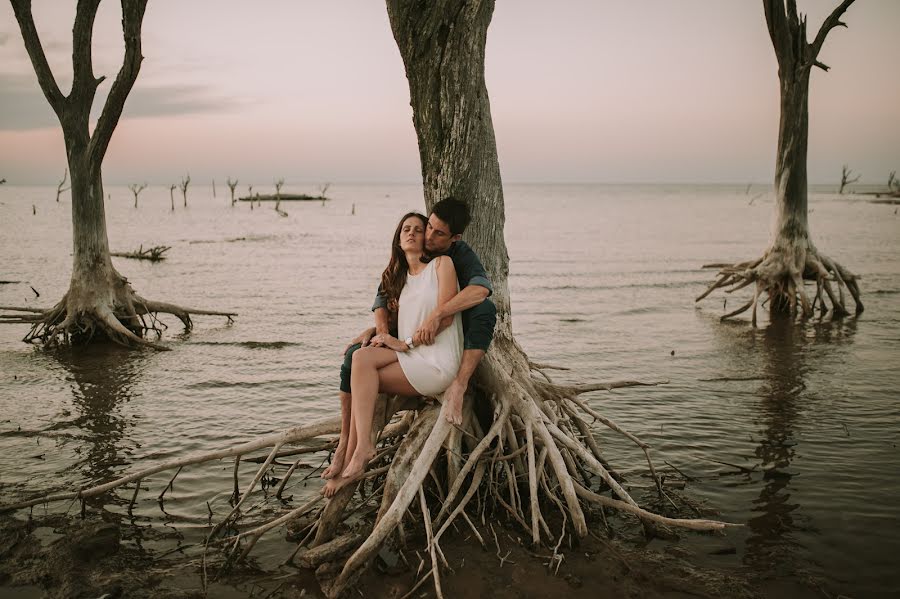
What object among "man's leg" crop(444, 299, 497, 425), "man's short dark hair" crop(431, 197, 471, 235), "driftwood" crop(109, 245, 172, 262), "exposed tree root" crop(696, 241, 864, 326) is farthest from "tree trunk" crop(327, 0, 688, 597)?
"driftwood" crop(109, 245, 172, 262)

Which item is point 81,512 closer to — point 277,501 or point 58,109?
point 277,501

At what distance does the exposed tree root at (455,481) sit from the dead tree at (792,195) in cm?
958

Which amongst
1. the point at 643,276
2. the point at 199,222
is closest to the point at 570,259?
the point at 643,276

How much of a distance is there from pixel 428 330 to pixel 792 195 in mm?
11672

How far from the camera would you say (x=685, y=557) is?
468 centimetres

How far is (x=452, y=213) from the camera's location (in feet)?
15.9

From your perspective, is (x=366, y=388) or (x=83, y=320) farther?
(x=83, y=320)

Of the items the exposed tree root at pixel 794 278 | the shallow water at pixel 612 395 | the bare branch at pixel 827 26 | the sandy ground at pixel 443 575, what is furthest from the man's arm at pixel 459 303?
the bare branch at pixel 827 26

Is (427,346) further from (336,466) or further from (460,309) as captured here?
(336,466)

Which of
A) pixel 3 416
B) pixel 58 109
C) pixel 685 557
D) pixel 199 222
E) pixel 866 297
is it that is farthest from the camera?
pixel 199 222

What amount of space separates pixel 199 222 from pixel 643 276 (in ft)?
126

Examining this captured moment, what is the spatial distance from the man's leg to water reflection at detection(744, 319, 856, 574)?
2.28 metres

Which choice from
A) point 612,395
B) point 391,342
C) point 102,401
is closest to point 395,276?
point 391,342

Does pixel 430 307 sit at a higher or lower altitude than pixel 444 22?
lower
